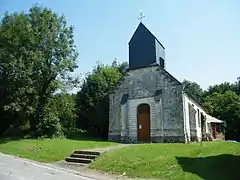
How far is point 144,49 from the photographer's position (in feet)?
85.7

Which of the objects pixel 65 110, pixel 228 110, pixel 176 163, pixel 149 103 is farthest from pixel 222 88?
pixel 176 163

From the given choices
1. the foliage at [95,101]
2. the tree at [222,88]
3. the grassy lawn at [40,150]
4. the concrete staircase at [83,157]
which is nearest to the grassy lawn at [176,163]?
the concrete staircase at [83,157]

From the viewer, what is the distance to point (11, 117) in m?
27.9

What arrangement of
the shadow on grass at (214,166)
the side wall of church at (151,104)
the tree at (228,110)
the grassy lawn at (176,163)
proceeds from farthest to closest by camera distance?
the tree at (228,110)
the side wall of church at (151,104)
the grassy lawn at (176,163)
the shadow on grass at (214,166)

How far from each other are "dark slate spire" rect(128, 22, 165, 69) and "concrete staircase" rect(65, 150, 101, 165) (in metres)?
12.8

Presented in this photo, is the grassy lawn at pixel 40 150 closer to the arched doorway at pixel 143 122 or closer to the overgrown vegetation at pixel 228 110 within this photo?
the arched doorway at pixel 143 122

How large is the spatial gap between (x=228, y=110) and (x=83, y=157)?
34.5 m

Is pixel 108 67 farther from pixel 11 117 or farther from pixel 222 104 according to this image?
pixel 222 104

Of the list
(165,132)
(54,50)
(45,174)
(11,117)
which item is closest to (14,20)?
(54,50)

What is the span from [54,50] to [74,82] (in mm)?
3980

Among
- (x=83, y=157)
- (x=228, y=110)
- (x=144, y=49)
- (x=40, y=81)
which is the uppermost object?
(x=144, y=49)

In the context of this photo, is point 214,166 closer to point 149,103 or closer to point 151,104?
point 151,104

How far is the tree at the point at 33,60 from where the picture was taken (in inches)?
941

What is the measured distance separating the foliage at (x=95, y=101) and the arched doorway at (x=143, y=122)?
623 cm
